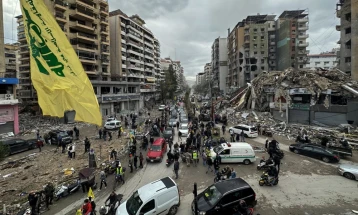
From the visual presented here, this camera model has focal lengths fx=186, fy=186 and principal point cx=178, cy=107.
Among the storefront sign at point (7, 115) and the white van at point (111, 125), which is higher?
the storefront sign at point (7, 115)

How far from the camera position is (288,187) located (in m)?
10.9

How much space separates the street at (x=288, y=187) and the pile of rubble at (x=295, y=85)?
14.5 meters

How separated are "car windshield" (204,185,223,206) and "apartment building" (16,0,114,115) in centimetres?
3313

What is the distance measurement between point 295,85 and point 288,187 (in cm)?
2314

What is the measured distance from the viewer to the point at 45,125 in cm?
2930

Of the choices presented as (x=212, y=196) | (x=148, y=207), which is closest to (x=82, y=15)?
(x=148, y=207)

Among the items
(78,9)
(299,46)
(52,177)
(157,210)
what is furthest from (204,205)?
(299,46)

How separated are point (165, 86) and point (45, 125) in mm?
41813

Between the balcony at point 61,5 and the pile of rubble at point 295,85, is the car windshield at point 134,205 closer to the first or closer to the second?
the pile of rubble at point 295,85

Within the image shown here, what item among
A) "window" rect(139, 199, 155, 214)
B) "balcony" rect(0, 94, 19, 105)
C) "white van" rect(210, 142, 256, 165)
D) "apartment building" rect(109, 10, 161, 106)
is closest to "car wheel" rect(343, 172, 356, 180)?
"white van" rect(210, 142, 256, 165)

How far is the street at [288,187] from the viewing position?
902 cm

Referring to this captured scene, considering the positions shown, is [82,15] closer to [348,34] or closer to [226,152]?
[226,152]

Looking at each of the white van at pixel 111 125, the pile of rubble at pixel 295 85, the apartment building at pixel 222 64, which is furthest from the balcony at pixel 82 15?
the apartment building at pixel 222 64

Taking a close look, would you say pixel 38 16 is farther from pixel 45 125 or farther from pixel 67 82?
A: pixel 45 125
